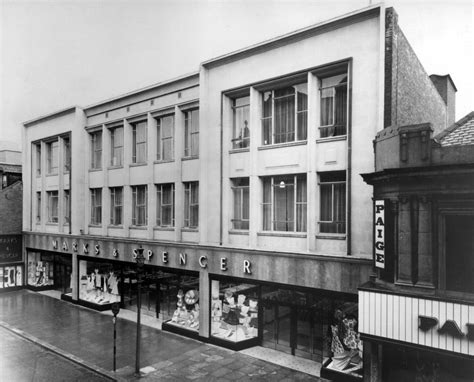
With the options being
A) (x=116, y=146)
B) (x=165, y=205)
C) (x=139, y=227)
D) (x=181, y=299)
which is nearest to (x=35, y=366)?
(x=181, y=299)

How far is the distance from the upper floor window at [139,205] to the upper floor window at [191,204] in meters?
3.31

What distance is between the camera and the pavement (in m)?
14.6

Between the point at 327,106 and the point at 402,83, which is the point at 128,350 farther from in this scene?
the point at 402,83

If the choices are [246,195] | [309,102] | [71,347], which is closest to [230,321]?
[246,195]

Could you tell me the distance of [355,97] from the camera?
46.7 ft

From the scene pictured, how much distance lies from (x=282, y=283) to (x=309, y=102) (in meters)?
7.41

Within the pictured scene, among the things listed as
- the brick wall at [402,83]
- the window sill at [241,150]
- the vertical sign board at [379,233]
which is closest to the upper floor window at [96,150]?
the window sill at [241,150]

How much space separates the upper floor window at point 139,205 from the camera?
75.4 ft

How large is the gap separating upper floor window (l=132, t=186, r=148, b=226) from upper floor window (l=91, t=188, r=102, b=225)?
12.0 ft

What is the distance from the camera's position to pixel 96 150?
26359 millimetres

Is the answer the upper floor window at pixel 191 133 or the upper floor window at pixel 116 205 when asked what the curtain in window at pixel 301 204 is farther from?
the upper floor window at pixel 116 205

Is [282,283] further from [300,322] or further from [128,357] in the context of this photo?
[128,357]

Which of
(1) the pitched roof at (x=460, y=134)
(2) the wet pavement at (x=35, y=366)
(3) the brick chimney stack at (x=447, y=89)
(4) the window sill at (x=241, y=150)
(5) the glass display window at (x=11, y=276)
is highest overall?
(3) the brick chimney stack at (x=447, y=89)

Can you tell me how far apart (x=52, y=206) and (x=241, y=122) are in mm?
18822
